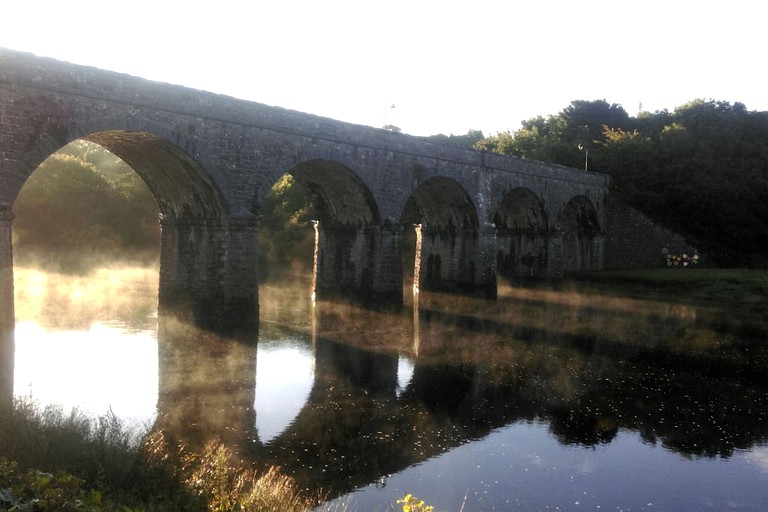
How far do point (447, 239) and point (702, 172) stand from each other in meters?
20.6

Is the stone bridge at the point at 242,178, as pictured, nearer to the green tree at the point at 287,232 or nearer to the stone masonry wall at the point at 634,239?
the stone masonry wall at the point at 634,239

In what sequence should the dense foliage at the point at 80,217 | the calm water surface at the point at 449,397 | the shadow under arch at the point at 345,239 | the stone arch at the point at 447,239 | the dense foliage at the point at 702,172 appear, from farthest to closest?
the dense foliage at the point at 80,217 → the dense foliage at the point at 702,172 → the stone arch at the point at 447,239 → the shadow under arch at the point at 345,239 → the calm water surface at the point at 449,397

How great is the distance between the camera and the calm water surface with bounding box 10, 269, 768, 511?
943cm

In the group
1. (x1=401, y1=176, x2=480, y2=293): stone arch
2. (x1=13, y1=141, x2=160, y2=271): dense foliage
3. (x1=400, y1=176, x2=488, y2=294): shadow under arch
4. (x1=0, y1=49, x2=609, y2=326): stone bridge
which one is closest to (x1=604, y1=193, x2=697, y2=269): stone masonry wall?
(x1=0, y1=49, x2=609, y2=326): stone bridge

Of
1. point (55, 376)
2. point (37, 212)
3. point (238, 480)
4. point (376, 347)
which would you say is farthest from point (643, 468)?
point (37, 212)

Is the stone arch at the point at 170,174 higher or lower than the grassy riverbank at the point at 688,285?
higher

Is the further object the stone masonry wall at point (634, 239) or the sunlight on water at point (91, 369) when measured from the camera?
the stone masonry wall at point (634, 239)

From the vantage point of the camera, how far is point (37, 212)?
4697 centimetres

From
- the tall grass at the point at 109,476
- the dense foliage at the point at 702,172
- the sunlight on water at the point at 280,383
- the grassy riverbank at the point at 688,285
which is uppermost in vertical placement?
the dense foliage at the point at 702,172

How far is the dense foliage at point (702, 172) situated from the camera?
143ft

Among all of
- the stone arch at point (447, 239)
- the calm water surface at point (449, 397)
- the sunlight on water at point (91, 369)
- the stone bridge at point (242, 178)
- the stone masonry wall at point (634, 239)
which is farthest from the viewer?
the stone masonry wall at point (634, 239)

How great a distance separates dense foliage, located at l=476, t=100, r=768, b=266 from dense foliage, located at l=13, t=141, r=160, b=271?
3128cm

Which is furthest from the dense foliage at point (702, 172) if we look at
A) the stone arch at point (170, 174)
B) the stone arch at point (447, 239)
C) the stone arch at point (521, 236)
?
the stone arch at point (170, 174)

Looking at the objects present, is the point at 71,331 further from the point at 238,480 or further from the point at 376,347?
the point at 238,480
